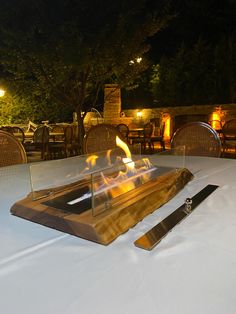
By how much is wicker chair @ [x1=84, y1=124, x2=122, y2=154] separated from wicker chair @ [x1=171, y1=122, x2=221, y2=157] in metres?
0.47

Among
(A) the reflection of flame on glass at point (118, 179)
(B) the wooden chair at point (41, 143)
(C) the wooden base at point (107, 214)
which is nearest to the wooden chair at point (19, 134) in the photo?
(B) the wooden chair at point (41, 143)

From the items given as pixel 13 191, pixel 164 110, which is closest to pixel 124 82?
pixel 164 110

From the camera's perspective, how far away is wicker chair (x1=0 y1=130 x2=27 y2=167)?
174 cm

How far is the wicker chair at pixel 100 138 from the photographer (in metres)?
2.15

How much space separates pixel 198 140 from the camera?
2.01 metres

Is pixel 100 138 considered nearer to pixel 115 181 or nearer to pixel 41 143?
pixel 115 181

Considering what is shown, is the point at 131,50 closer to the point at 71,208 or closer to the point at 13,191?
the point at 13,191

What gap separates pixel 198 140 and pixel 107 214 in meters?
1.46

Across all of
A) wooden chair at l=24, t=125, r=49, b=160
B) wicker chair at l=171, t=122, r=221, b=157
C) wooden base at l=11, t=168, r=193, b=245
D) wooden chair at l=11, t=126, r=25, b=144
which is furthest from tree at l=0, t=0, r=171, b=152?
wooden base at l=11, t=168, r=193, b=245

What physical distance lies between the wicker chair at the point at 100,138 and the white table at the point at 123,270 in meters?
1.37

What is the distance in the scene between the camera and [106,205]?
748 millimetres

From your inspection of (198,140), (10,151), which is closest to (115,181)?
(10,151)

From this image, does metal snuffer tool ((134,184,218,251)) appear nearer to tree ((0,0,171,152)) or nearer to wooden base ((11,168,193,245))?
wooden base ((11,168,193,245))

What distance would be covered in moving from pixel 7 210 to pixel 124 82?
14.7 feet
